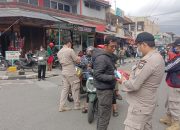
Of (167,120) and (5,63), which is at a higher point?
(5,63)

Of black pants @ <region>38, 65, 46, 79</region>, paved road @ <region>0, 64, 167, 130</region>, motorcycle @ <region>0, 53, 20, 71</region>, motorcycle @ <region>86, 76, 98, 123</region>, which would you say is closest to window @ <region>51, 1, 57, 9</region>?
motorcycle @ <region>0, 53, 20, 71</region>

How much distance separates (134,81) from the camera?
11.2 feet

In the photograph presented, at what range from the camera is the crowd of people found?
11.3 ft

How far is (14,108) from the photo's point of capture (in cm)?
769

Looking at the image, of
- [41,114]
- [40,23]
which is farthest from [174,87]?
[40,23]

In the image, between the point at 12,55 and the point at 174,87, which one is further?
the point at 12,55

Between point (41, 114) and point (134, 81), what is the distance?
4.13m

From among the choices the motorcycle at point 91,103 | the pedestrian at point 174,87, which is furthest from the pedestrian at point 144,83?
the motorcycle at point 91,103

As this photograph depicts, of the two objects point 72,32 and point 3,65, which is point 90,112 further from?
point 72,32

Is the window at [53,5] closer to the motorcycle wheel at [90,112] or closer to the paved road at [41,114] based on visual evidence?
the paved road at [41,114]

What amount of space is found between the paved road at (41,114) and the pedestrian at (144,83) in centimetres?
242

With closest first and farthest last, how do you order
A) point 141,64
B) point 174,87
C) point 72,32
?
point 141,64 → point 174,87 → point 72,32

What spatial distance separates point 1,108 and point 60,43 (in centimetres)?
1511

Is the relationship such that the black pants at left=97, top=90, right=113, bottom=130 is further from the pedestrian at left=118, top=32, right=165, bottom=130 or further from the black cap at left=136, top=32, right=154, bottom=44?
the black cap at left=136, top=32, right=154, bottom=44
